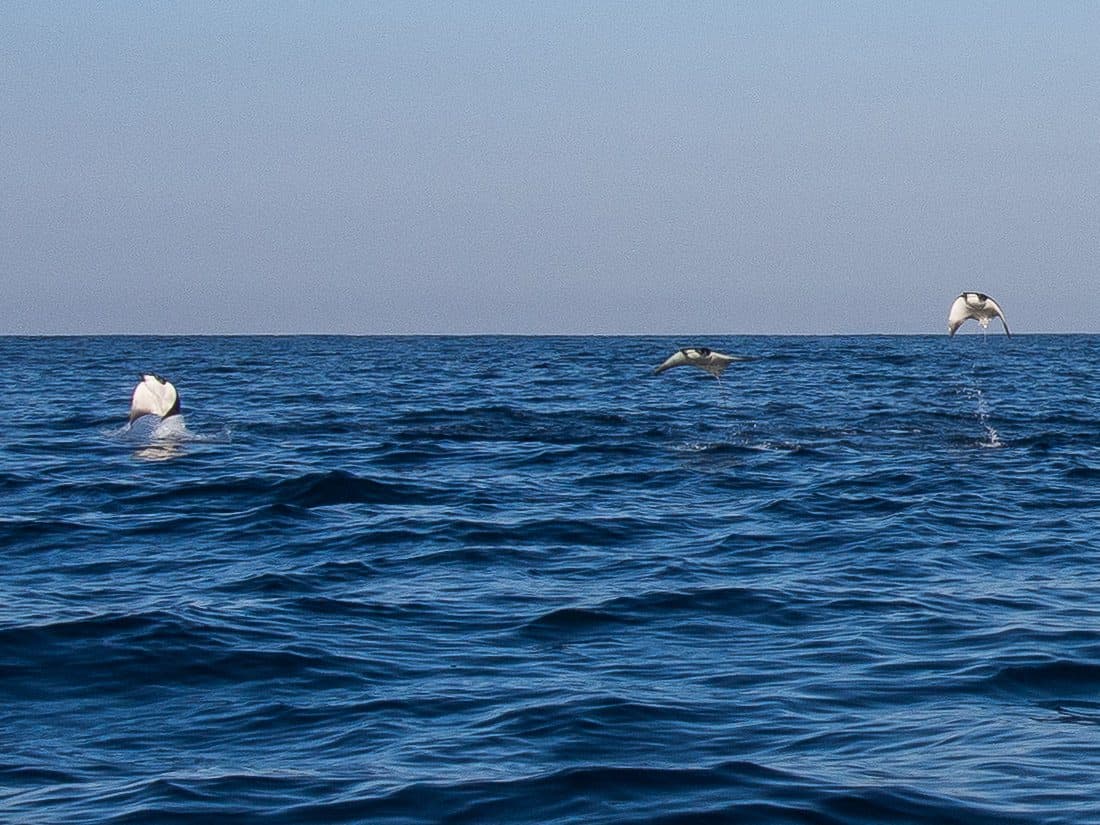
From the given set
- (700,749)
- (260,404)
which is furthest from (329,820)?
(260,404)

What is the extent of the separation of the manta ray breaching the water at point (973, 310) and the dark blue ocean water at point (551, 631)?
3.46 metres

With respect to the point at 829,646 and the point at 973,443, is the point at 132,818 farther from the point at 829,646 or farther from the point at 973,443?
the point at 973,443

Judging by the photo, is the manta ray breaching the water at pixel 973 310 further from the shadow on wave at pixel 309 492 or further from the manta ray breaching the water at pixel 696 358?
the shadow on wave at pixel 309 492

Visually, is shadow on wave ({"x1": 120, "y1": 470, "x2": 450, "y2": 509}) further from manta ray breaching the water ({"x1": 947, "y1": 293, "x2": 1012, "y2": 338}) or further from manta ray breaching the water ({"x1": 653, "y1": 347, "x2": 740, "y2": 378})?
manta ray breaching the water ({"x1": 947, "y1": 293, "x2": 1012, "y2": 338})

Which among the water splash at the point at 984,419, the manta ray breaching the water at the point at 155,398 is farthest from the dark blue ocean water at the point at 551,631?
the manta ray breaching the water at the point at 155,398

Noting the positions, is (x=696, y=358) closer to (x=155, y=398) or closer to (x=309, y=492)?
(x=309, y=492)

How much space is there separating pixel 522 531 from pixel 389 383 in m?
30.1

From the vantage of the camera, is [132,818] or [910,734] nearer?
[132,818]

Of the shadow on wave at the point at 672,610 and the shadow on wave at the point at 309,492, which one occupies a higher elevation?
the shadow on wave at the point at 309,492

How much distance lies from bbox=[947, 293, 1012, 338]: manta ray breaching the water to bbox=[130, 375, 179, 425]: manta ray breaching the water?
44.7 ft

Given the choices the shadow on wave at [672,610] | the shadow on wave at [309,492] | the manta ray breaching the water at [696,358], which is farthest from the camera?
the manta ray breaching the water at [696,358]

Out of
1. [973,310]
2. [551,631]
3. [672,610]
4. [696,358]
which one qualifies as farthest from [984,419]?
[551,631]

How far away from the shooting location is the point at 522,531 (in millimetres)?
15703

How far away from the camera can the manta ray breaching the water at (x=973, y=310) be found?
89.4 ft
